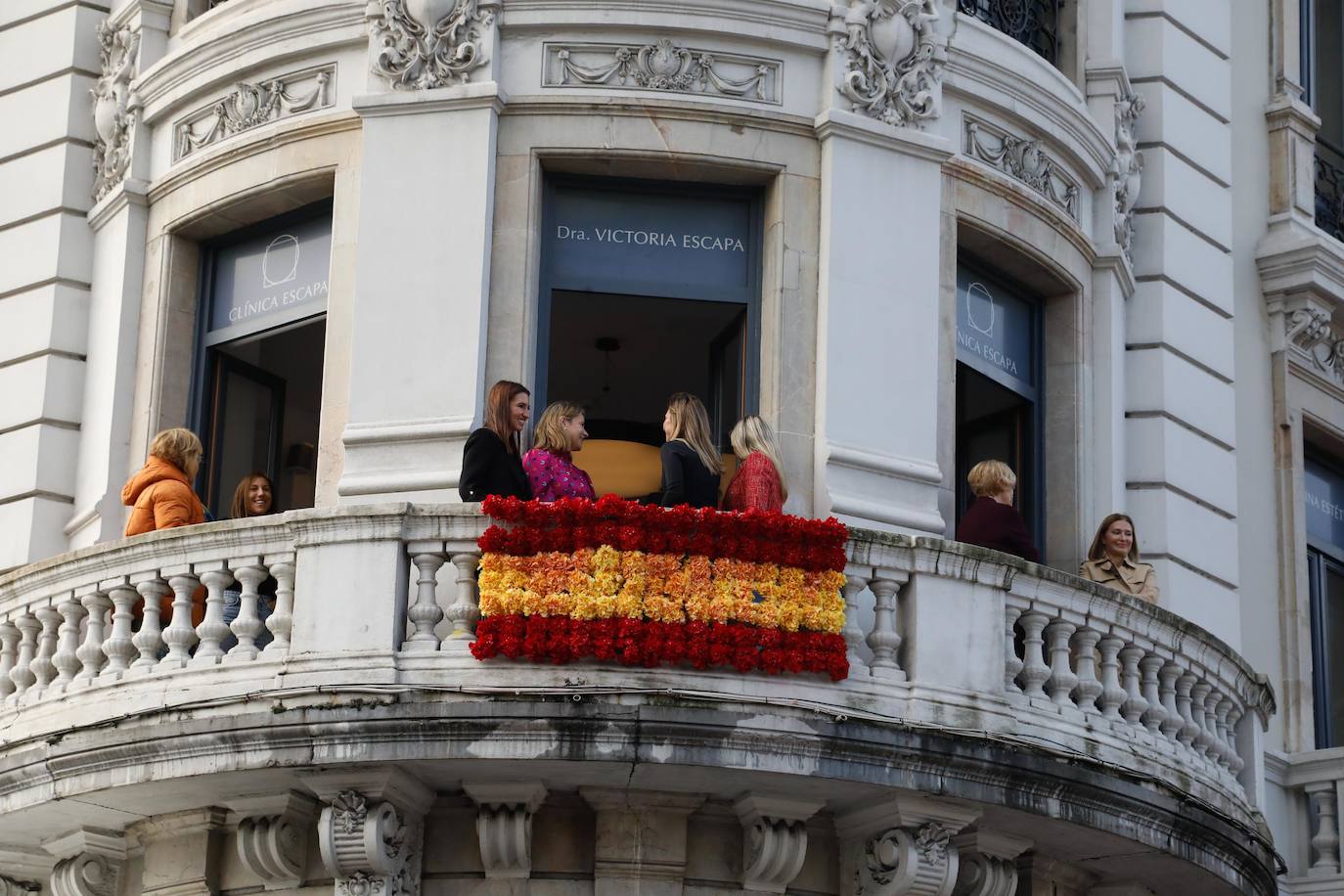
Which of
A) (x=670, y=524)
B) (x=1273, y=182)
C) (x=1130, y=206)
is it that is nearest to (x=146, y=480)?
(x=670, y=524)

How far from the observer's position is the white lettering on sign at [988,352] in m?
18.7

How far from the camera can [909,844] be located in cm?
1528

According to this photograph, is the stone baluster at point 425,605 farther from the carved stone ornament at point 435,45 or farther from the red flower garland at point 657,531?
the carved stone ornament at point 435,45

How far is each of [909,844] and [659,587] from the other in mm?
2001

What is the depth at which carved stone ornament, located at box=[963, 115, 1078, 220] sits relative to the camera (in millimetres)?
18438

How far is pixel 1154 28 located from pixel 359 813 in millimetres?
9346

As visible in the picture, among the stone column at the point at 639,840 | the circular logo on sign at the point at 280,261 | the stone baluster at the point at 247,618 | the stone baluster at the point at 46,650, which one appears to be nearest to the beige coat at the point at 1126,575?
the stone column at the point at 639,840

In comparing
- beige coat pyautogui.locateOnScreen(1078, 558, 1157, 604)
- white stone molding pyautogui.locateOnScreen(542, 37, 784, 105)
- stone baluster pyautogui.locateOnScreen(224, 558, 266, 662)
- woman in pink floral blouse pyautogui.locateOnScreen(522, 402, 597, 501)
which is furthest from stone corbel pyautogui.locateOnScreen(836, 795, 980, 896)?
white stone molding pyautogui.locateOnScreen(542, 37, 784, 105)

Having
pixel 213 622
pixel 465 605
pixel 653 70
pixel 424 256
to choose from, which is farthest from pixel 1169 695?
pixel 213 622

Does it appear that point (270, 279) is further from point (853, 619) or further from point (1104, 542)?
point (1104, 542)

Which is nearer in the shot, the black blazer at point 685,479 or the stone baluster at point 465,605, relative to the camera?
the stone baluster at point 465,605

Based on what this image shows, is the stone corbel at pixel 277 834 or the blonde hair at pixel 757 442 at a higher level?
the blonde hair at pixel 757 442

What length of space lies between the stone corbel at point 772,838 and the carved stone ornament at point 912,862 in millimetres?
418

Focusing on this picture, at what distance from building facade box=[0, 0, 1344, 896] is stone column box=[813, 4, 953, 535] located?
1.3 inches
